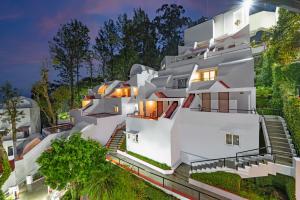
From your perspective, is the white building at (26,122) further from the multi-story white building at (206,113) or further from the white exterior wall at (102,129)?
the white exterior wall at (102,129)

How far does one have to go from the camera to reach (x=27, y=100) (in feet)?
99.6

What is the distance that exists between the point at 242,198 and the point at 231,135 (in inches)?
153

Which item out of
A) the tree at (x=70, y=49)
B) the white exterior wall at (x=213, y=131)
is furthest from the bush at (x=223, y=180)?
the tree at (x=70, y=49)

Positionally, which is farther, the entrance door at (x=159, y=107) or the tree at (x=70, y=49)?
the tree at (x=70, y=49)

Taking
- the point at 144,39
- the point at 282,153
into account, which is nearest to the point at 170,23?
the point at 144,39

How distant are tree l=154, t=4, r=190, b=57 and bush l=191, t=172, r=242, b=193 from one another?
3523cm

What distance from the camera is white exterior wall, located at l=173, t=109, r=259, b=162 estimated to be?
12.0 meters

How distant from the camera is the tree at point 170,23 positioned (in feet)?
143

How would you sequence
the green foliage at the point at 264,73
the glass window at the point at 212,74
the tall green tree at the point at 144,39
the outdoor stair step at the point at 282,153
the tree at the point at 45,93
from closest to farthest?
1. the outdoor stair step at the point at 282,153
2. the green foliage at the point at 264,73
3. the glass window at the point at 212,74
4. the tree at the point at 45,93
5. the tall green tree at the point at 144,39

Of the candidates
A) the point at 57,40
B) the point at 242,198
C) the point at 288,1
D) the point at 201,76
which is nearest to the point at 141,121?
the point at 201,76

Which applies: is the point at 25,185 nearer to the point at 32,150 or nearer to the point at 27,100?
the point at 32,150

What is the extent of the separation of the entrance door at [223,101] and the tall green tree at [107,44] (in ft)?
89.7

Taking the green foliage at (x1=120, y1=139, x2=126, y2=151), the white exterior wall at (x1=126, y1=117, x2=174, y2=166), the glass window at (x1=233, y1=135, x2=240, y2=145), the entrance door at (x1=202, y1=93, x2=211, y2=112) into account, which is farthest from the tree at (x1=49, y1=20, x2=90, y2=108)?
the glass window at (x1=233, y1=135, x2=240, y2=145)

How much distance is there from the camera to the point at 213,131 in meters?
13.9
